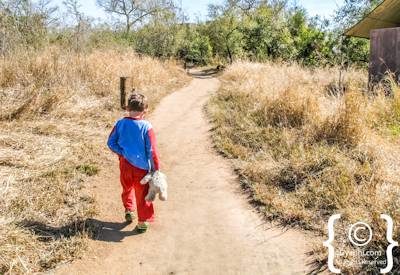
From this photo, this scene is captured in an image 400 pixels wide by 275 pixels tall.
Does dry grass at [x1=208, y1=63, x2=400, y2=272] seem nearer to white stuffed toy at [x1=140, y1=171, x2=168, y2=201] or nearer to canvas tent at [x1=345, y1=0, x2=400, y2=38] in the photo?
white stuffed toy at [x1=140, y1=171, x2=168, y2=201]

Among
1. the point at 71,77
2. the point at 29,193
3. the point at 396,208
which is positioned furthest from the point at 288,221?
the point at 71,77

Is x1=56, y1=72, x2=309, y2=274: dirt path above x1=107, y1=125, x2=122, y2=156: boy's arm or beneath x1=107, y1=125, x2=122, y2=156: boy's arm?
beneath

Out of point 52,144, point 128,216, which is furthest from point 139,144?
point 52,144

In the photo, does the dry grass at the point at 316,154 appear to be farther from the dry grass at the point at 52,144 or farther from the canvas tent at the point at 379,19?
the canvas tent at the point at 379,19

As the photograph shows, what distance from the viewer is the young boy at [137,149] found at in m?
4.20

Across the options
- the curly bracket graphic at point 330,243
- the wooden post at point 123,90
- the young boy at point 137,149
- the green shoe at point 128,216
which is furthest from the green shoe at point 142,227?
the wooden post at point 123,90

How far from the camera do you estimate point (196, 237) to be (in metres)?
4.15

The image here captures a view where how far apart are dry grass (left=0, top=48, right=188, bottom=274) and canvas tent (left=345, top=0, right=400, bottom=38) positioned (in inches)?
233

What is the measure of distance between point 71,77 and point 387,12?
8.54m

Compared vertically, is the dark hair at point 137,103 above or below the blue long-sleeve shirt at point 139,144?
above

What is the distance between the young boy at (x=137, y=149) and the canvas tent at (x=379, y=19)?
31.1 feet

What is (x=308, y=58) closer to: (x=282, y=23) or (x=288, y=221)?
(x=282, y=23)

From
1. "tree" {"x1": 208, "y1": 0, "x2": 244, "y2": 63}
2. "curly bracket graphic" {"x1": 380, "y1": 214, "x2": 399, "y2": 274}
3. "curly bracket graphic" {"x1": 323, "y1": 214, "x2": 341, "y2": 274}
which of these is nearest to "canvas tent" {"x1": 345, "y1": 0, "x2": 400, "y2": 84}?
"curly bracket graphic" {"x1": 323, "y1": 214, "x2": 341, "y2": 274}

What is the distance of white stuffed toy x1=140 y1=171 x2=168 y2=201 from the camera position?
411cm
